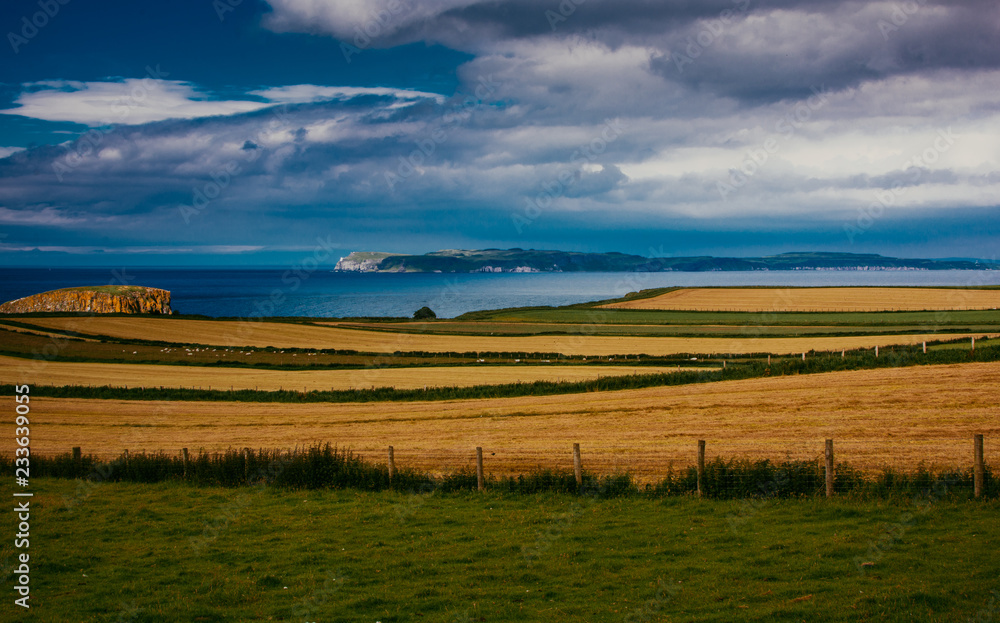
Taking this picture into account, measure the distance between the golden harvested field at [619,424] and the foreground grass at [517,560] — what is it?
4.93 metres

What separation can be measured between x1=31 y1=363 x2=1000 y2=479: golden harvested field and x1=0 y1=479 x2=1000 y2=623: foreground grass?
4.93 meters

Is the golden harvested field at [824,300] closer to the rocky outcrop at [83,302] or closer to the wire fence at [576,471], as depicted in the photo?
the wire fence at [576,471]

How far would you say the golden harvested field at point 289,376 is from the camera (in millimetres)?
40812

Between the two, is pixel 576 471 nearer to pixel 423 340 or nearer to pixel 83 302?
pixel 423 340

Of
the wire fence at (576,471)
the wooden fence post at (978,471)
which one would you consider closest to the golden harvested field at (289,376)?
the wire fence at (576,471)

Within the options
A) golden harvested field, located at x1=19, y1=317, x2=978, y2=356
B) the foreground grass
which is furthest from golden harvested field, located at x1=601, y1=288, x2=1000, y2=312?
the foreground grass

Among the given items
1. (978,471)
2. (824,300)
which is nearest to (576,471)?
(978,471)

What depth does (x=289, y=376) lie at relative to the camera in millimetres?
44750

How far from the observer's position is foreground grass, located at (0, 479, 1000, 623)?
31.8 feet

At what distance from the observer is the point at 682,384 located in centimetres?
3500

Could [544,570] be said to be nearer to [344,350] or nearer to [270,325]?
[344,350]

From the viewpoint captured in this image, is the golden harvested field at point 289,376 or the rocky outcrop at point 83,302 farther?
the rocky outcrop at point 83,302

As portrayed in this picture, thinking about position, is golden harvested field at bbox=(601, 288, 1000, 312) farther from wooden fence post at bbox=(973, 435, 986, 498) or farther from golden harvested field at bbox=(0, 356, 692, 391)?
wooden fence post at bbox=(973, 435, 986, 498)

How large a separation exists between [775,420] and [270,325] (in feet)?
193
